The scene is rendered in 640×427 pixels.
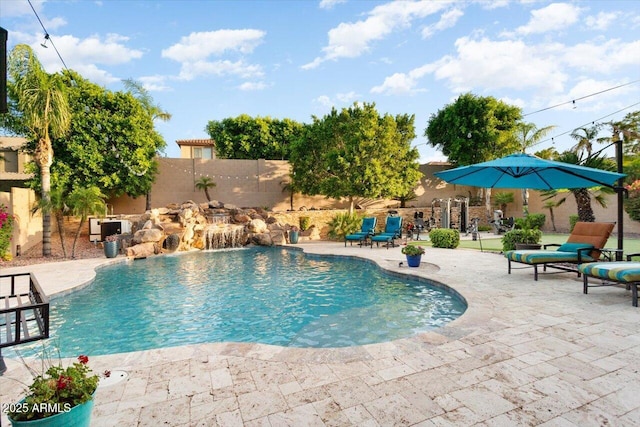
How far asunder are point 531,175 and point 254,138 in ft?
64.9

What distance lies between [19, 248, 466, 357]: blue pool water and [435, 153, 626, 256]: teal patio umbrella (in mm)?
2547

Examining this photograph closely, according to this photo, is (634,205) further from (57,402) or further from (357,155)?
(57,402)

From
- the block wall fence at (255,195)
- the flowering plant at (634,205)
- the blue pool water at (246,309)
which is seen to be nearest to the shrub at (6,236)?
the blue pool water at (246,309)

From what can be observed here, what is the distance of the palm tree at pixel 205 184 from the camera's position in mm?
20156

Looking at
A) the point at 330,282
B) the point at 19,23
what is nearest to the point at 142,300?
the point at 330,282

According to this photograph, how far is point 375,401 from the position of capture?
8.08ft

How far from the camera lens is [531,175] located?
7.71 meters

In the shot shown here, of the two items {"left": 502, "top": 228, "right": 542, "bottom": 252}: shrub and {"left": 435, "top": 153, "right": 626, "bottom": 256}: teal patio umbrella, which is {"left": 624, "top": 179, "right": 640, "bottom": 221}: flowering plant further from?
{"left": 435, "top": 153, "right": 626, "bottom": 256}: teal patio umbrella

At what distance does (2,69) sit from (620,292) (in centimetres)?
763

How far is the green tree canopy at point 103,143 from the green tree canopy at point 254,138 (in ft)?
23.3

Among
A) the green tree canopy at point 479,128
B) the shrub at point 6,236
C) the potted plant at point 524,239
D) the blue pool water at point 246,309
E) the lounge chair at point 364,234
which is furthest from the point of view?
the green tree canopy at point 479,128

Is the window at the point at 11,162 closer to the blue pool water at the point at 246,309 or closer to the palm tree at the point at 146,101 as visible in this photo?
the palm tree at the point at 146,101

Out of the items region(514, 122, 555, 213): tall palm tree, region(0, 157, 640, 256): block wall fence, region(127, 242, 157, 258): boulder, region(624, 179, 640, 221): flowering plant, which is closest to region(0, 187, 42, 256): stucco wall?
region(127, 242, 157, 258): boulder

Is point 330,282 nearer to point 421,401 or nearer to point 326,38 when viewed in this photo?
point 421,401
